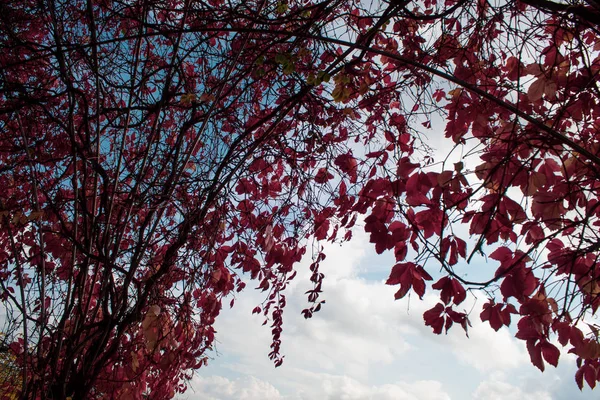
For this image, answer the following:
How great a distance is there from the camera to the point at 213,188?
2.32 meters

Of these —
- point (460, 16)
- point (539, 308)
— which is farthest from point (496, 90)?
point (539, 308)

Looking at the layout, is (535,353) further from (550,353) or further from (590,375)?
(590,375)

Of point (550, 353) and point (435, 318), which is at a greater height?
point (435, 318)

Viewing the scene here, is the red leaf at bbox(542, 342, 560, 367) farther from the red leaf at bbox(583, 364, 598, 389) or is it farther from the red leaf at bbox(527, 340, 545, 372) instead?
the red leaf at bbox(583, 364, 598, 389)

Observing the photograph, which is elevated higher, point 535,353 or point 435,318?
point 435,318

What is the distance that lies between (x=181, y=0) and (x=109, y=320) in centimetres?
201

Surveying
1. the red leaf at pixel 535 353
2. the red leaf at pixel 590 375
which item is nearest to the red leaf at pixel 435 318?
the red leaf at pixel 535 353

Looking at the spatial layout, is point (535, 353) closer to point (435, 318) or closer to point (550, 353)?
point (550, 353)

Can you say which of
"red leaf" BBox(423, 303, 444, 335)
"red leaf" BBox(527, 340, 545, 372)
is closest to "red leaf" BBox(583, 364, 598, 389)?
"red leaf" BBox(527, 340, 545, 372)

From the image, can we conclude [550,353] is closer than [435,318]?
Yes

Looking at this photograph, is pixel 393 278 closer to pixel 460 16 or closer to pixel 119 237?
pixel 119 237

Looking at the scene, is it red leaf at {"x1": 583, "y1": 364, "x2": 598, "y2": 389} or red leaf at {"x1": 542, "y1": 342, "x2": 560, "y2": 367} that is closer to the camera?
red leaf at {"x1": 542, "y1": 342, "x2": 560, "y2": 367}

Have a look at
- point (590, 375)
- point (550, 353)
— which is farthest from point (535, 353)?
point (590, 375)

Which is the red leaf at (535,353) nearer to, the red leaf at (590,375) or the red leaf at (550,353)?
the red leaf at (550,353)
